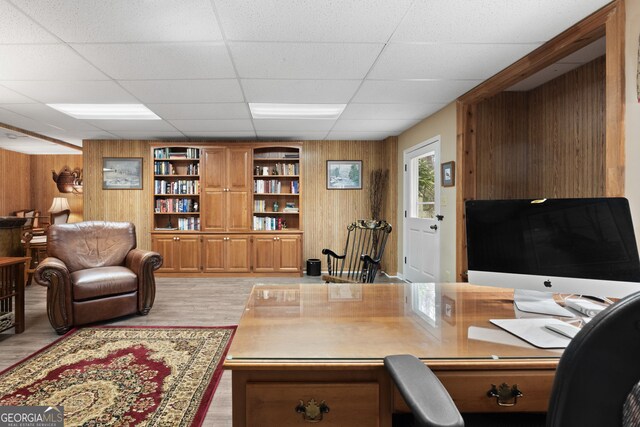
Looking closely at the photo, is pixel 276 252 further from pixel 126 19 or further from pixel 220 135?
pixel 126 19

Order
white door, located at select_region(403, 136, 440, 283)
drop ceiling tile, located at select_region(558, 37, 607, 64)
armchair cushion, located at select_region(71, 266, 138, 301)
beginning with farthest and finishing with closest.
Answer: white door, located at select_region(403, 136, 440, 283), armchair cushion, located at select_region(71, 266, 138, 301), drop ceiling tile, located at select_region(558, 37, 607, 64)

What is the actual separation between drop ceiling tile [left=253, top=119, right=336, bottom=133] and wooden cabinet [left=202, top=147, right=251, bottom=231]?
2.38ft

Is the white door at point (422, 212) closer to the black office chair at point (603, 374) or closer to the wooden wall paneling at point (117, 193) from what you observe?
the black office chair at point (603, 374)

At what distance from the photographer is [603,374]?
505 millimetres

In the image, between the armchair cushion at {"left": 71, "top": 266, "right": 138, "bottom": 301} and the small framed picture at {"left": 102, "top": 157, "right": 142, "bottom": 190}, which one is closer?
the armchair cushion at {"left": 71, "top": 266, "right": 138, "bottom": 301}

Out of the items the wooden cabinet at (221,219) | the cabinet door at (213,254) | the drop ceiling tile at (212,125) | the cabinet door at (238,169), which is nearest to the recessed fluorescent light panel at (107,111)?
the drop ceiling tile at (212,125)

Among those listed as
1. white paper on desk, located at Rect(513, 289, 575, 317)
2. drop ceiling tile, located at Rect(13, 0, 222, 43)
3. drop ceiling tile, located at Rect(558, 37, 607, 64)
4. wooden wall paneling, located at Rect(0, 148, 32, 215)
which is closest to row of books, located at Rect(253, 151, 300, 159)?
drop ceiling tile, located at Rect(13, 0, 222, 43)

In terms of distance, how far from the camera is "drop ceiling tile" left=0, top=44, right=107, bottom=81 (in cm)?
252

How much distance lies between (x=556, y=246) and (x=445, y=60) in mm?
2018

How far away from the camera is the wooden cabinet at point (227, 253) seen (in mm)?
5703

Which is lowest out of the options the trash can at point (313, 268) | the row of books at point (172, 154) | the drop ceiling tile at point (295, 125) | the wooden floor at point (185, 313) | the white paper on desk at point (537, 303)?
the wooden floor at point (185, 313)

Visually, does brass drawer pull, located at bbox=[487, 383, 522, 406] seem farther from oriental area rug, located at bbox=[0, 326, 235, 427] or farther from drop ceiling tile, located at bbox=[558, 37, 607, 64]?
drop ceiling tile, located at bbox=[558, 37, 607, 64]

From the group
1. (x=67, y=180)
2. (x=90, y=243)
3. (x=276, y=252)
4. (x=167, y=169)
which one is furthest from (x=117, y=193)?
(x=67, y=180)

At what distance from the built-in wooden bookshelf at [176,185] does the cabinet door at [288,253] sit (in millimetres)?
1532
